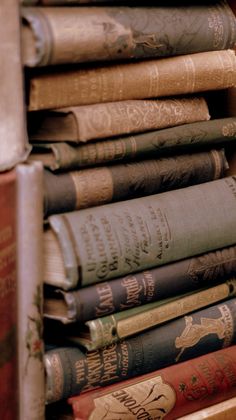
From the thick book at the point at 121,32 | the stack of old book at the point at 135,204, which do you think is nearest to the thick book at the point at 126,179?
the stack of old book at the point at 135,204

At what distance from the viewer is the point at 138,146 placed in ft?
3.09

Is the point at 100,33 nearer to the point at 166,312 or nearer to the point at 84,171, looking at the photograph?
the point at 84,171

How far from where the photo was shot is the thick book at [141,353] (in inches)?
35.8

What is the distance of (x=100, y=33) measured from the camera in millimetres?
861

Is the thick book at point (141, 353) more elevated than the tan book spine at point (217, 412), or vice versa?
the thick book at point (141, 353)

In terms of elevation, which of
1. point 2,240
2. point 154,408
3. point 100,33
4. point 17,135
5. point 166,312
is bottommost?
point 154,408

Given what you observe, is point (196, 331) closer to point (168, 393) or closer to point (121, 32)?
point (168, 393)

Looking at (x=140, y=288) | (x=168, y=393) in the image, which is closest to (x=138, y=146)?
(x=140, y=288)

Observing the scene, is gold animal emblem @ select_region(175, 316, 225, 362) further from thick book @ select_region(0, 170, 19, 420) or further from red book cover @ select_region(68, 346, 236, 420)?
thick book @ select_region(0, 170, 19, 420)

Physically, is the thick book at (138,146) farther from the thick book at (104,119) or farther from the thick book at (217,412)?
the thick book at (217,412)

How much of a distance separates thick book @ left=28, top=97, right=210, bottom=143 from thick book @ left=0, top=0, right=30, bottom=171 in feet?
0.16

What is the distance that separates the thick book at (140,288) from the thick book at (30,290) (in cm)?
3

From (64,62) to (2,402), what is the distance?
0.37m

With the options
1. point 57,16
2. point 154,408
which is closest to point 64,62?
point 57,16
